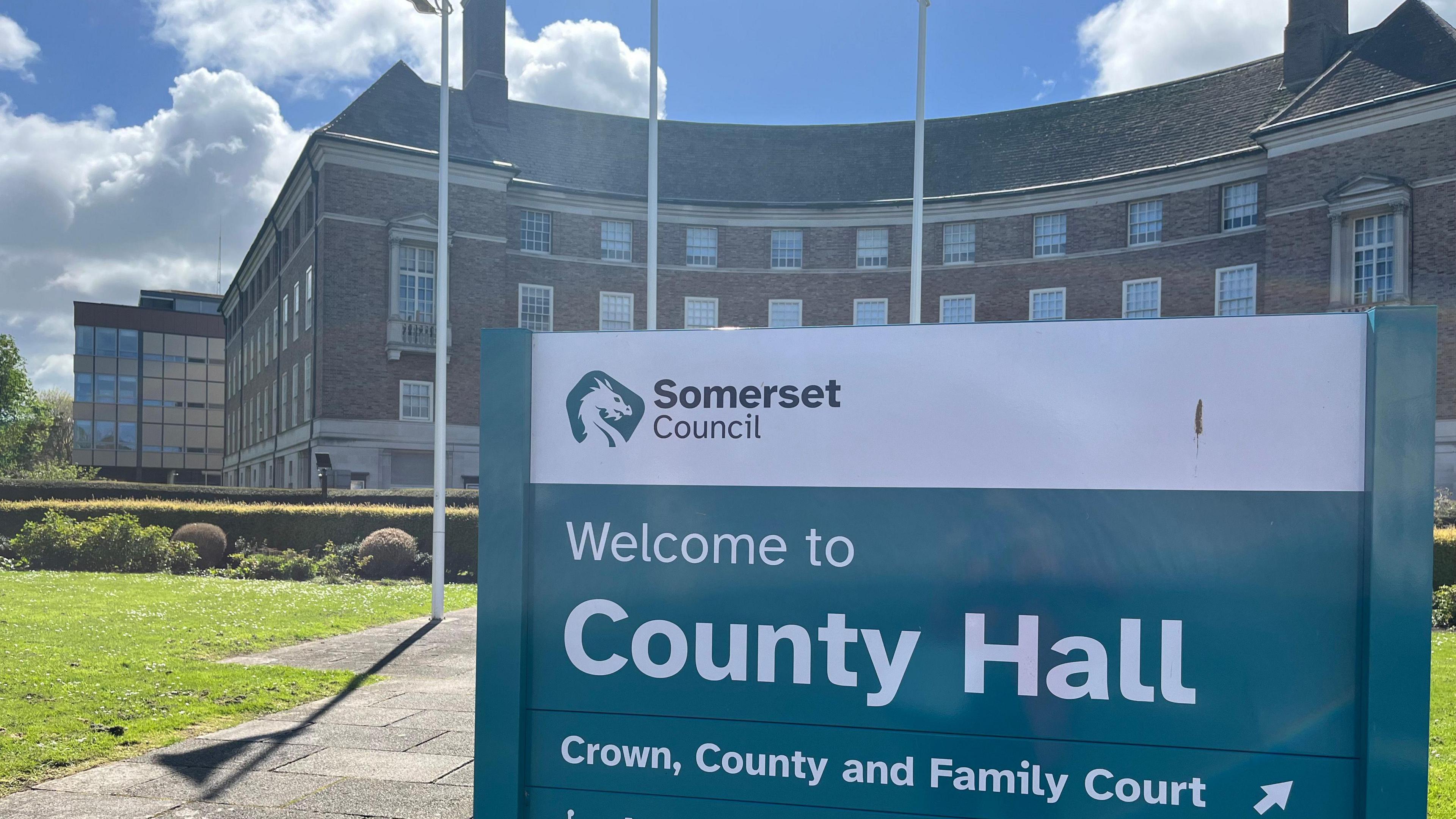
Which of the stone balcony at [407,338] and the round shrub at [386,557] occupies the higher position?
the stone balcony at [407,338]

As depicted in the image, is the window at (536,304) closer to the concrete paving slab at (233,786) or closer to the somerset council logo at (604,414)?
the concrete paving slab at (233,786)

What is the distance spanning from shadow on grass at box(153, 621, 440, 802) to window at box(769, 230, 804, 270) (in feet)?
129

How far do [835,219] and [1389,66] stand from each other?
20.8 meters

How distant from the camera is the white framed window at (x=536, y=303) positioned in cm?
4184

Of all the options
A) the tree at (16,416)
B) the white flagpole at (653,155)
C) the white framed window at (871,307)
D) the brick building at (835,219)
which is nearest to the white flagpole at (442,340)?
the white flagpole at (653,155)

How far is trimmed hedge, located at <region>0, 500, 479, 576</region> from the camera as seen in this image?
2119 cm

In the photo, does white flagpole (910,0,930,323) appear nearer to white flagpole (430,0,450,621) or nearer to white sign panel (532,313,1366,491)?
white flagpole (430,0,450,621)

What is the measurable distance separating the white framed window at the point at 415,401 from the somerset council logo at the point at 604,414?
37181 mm

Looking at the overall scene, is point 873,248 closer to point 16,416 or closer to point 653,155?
point 653,155

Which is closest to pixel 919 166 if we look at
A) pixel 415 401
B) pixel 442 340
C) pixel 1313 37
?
pixel 442 340

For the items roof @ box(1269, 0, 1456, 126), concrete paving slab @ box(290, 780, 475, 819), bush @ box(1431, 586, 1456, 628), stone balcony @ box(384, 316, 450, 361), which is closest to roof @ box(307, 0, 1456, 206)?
roof @ box(1269, 0, 1456, 126)

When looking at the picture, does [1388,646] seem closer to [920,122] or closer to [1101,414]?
[1101,414]

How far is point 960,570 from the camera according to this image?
1.90m

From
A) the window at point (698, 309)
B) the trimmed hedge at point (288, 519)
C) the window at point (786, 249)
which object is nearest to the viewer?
the trimmed hedge at point (288, 519)
